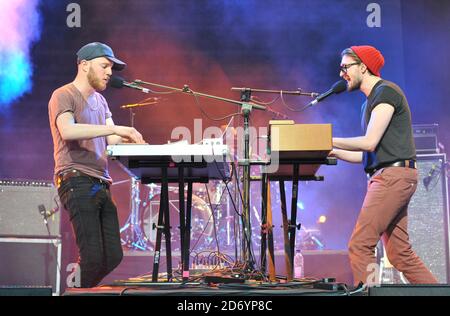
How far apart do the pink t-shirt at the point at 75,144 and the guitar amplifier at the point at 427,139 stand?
3851 mm

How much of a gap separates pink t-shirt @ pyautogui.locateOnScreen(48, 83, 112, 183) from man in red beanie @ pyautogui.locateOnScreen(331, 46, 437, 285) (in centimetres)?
168

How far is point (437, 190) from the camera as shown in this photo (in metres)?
6.40

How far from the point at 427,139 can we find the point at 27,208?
458cm

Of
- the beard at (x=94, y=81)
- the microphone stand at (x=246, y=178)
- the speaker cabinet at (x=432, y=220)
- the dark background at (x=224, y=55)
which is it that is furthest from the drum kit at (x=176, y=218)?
the beard at (x=94, y=81)

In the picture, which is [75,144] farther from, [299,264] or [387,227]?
[299,264]

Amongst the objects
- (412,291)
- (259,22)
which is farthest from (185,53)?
(412,291)

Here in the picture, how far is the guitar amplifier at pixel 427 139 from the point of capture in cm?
654

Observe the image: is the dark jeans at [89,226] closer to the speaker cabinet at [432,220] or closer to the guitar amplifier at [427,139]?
the speaker cabinet at [432,220]

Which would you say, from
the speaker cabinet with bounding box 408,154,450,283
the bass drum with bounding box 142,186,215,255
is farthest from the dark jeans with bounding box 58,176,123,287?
the bass drum with bounding box 142,186,215,255

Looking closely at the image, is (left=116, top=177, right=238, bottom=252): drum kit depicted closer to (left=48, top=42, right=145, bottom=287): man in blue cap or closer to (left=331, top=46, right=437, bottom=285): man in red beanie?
(left=48, top=42, right=145, bottom=287): man in blue cap

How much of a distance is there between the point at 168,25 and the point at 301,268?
3.80 metres

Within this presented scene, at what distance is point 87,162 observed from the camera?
4.05 metres

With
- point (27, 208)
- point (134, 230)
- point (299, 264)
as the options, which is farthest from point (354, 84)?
point (134, 230)
